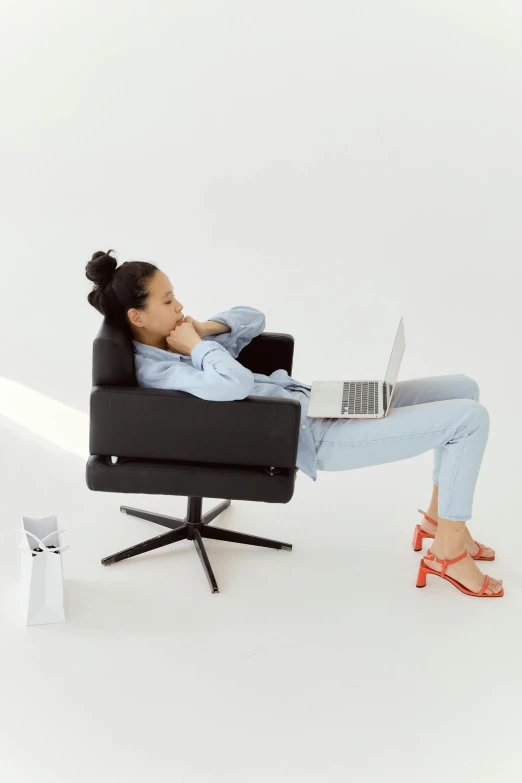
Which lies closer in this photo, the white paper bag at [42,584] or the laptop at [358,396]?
the white paper bag at [42,584]

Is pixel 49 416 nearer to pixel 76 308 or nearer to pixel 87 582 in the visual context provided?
pixel 76 308

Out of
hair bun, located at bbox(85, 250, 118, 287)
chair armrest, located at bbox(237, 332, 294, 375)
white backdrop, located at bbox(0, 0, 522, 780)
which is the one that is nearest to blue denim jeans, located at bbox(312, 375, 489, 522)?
chair armrest, located at bbox(237, 332, 294, 375)

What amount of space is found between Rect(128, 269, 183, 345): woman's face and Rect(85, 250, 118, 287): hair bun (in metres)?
0.13

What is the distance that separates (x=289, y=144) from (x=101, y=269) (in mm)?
2712

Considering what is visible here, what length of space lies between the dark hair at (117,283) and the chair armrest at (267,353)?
63 cm

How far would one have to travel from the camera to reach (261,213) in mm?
5586

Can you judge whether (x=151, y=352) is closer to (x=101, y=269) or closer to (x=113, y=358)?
(x=113, y=358)

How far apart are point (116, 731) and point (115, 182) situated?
372 centimetres

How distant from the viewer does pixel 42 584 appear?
305 cm

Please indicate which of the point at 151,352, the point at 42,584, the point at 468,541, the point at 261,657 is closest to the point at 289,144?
the point at 151,352

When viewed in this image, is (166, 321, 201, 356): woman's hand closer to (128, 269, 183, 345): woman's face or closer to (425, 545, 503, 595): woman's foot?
(128, 269, 183, 345): woman's face

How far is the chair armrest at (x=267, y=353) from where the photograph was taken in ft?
12.2

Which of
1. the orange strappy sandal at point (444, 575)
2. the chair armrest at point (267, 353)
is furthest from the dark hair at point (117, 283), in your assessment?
the orange strappy sandal at point (444, 575)

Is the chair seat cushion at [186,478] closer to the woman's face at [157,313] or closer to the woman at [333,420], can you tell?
the woman at [333,420]
